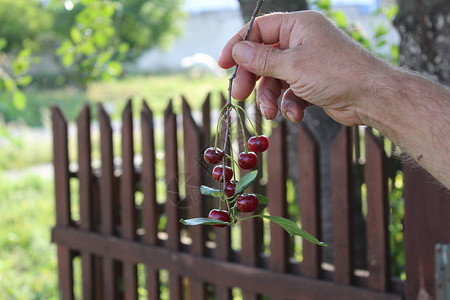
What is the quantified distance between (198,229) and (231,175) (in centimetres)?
130

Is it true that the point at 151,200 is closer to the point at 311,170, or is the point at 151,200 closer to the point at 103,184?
the point at 103,184

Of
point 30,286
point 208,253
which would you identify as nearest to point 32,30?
point 30,286

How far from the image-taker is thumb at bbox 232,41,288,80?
1.10 m

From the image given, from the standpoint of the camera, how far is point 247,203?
91 cm

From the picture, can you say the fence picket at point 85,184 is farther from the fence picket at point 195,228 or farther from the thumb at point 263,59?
the thumb at point 263,59

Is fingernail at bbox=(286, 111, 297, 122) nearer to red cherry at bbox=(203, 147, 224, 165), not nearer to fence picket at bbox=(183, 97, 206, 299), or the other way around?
red cherry at bbox=(203, 147, 224, 165)

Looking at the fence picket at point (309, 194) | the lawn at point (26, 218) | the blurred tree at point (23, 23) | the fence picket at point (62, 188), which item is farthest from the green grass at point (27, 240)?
the blurred tree at point (23, 23)

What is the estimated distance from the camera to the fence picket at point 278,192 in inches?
79.9

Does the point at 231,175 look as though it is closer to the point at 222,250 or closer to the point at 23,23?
the point at 222,250

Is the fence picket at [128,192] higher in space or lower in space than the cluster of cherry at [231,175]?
lower

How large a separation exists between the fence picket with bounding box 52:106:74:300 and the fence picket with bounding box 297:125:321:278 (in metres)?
1.30

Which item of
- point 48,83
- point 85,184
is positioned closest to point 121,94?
point 48,83

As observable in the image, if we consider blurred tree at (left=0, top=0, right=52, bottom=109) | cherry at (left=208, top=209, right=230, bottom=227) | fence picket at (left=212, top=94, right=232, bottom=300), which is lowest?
fence picket at (left=212, top=94, right=232, bottom=300)

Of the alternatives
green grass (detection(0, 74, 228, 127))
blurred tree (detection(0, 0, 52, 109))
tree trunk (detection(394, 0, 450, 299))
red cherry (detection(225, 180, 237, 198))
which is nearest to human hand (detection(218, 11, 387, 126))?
red cherry (detection(225, 180, 237, 198))
